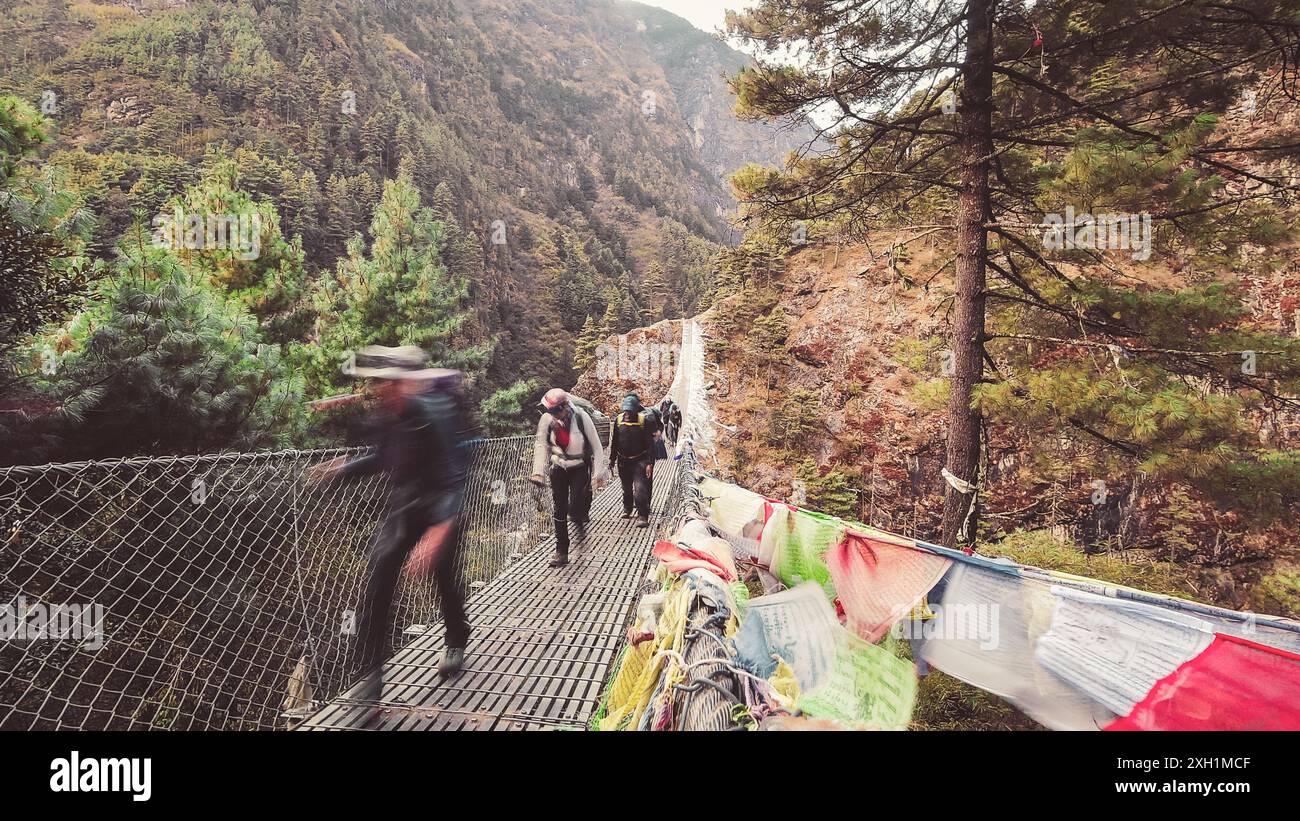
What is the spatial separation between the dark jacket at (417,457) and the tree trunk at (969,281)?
4.35m

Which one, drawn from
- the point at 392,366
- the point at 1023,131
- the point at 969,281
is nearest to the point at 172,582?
the point at 392,366

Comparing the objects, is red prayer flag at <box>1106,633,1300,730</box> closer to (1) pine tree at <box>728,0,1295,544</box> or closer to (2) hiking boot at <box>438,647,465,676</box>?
(2) hiking boot at <box>438,647,465,676</box>

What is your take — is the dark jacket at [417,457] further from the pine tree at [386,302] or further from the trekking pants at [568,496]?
the pine tree at [386,302]

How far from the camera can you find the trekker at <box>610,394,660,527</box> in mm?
5582

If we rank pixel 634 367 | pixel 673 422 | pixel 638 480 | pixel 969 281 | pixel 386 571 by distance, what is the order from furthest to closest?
pixel 634 367 < pixel 673 422 < pixel 638 480 < pixel 969 281 < pixel 386 571

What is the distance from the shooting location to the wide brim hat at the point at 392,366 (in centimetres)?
231

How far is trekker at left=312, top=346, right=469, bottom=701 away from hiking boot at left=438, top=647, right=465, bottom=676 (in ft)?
1.11

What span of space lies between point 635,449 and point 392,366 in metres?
3.61

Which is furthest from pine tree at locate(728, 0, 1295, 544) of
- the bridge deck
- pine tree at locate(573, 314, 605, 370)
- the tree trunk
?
pine tree at locate(573, 314, 605, 370)

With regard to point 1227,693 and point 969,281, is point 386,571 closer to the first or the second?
point 1227,693

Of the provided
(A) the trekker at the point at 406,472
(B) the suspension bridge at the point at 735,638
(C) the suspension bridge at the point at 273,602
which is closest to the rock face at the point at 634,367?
(C) the suspension bridge at the point at 273,602

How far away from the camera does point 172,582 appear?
5043 mm
